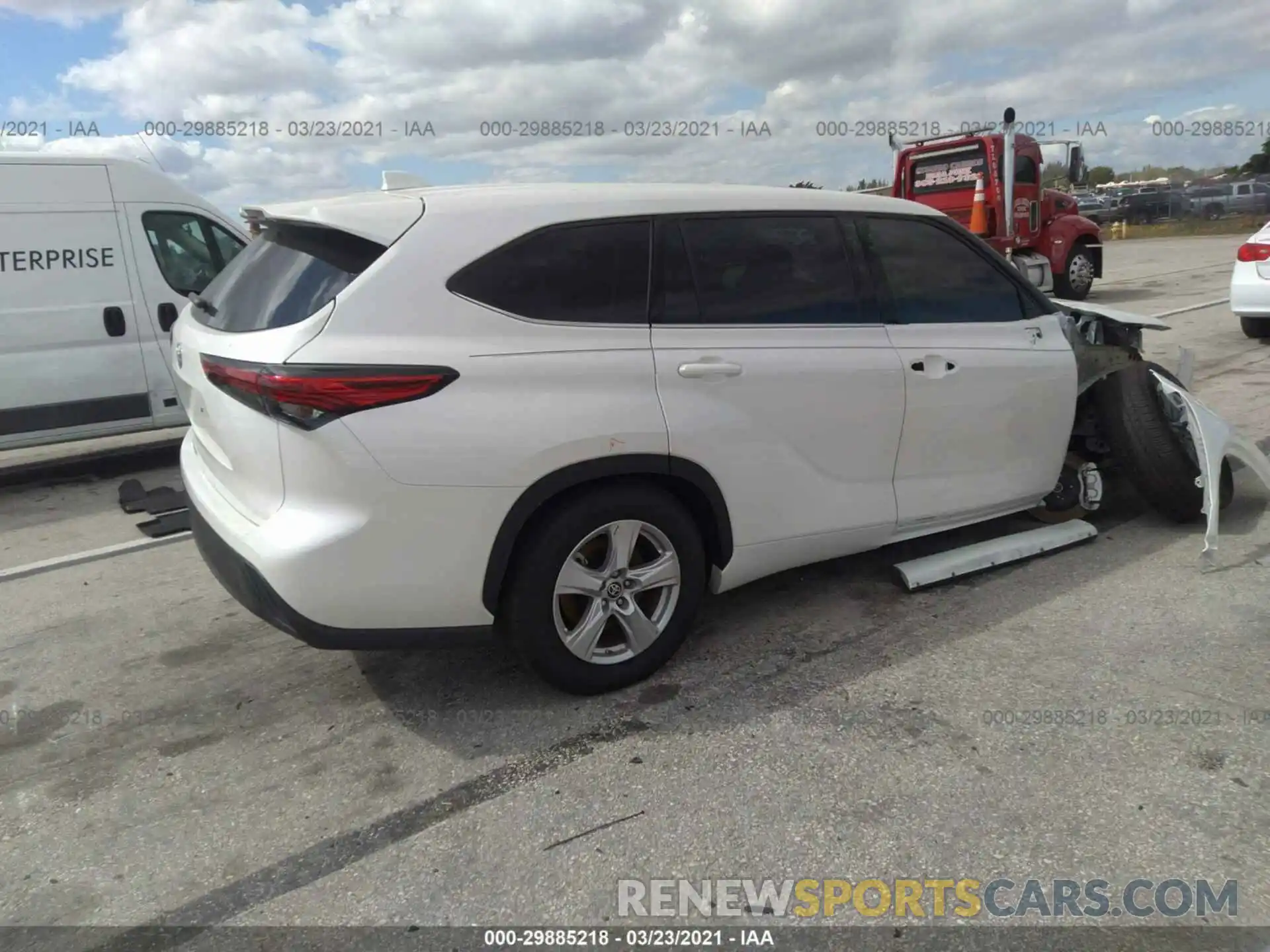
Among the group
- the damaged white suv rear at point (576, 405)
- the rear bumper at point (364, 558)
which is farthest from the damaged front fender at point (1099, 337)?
the rear bumper at point (364, 558)

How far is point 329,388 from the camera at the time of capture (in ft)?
9.12

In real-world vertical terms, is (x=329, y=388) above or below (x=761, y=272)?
below

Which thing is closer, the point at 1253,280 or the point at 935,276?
the point at 935,276

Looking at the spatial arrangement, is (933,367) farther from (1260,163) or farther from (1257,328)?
(1260,163)

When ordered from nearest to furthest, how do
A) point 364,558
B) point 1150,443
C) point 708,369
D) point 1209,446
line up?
1. point 364,558
2. point 708,369
3. point 1209,446
4. point 1150,443

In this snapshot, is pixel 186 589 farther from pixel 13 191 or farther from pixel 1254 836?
pixel 1254 836

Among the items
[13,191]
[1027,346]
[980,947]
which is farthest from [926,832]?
[13,191]

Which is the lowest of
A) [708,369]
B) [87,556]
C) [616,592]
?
[87,556]

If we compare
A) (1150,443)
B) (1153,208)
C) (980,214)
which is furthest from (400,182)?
(1153,208)

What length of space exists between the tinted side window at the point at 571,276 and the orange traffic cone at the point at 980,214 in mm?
11705

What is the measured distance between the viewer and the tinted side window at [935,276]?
393 centimetres

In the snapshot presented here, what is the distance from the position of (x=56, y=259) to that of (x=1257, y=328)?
11812mm

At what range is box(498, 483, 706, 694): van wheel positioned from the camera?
3.15m

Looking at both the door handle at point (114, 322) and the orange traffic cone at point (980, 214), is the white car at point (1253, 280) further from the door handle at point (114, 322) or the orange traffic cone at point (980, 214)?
the door handle at point (114, 322)
